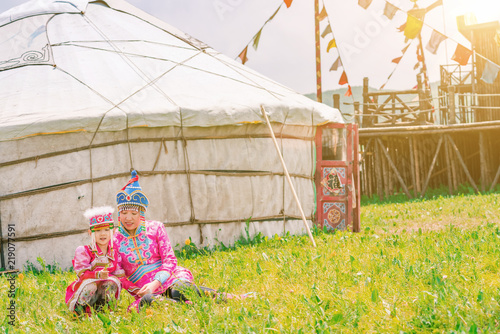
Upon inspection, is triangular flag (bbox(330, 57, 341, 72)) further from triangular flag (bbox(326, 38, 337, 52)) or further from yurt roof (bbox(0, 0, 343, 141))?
yurt roof (bbox(0, 0, 343, 141))

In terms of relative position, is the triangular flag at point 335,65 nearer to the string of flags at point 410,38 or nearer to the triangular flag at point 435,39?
the string of flags at point 410,38

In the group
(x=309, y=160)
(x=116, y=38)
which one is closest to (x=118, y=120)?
(x=116, y=38)

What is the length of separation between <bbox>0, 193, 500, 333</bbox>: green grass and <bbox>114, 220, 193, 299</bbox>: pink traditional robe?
9.5 inches

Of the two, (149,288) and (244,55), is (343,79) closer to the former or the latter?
(244,55)

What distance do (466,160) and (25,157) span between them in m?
12.0

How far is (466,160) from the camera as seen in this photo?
47.8ft

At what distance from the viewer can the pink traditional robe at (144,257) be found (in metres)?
3.73

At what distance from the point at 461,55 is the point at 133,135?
672 centimetres

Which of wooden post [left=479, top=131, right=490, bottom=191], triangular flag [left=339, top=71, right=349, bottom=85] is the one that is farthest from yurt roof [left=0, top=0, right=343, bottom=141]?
wooden post [left=479, top=131, right=490, bottom=191]

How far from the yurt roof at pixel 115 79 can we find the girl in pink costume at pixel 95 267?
7.78ft

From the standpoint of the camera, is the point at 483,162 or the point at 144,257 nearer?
the point at 144,257

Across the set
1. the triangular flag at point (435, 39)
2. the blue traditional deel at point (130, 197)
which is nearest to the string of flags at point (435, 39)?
the triangular flag at point (435, 39)

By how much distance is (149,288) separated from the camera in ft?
11.6

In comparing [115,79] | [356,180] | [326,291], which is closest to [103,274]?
[326,291]
